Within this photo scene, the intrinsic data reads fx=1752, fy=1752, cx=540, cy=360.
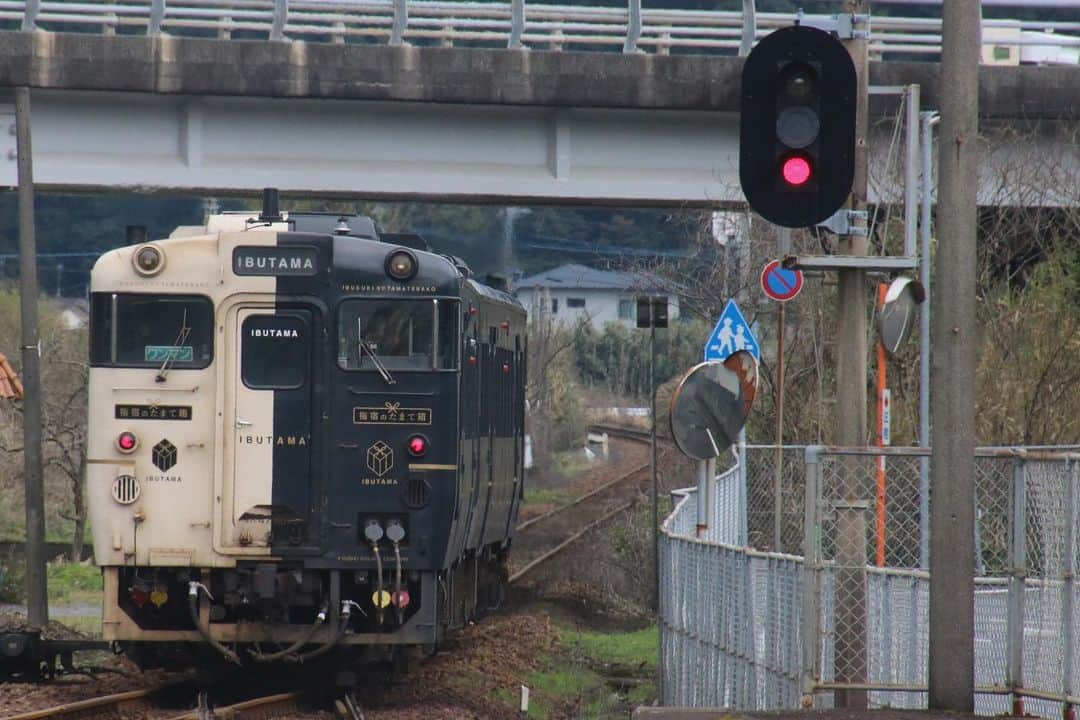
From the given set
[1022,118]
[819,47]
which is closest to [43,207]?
[1022,118]

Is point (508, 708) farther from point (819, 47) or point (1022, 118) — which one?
point (1022, 118)

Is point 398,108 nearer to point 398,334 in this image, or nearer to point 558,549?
point 558,549

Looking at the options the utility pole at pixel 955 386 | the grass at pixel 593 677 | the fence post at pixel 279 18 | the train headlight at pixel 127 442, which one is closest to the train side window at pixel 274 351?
the train headlight at pixel 127 442

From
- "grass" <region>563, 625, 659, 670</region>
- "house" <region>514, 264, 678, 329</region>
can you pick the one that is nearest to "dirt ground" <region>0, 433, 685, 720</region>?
"grass" <region>563, 625, 659, 670</region>

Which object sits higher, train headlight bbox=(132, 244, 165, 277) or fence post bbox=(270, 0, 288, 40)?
fence post bbox=(270, 0, 288, 40)

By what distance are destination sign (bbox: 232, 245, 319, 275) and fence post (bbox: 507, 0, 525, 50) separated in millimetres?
9444

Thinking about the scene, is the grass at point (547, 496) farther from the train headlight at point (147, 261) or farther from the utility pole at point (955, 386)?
the utility pole at point (955, 386)

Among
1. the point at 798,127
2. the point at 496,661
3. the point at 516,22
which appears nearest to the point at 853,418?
the point at 798,127

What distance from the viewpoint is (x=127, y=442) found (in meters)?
12.1

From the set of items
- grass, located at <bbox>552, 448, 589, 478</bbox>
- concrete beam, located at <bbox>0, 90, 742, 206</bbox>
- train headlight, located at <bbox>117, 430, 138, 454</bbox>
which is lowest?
grass, located at <bbox>552, 448, 589, 478</bbox>

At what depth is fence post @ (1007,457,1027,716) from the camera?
818 cm

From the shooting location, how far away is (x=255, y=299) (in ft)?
40.2

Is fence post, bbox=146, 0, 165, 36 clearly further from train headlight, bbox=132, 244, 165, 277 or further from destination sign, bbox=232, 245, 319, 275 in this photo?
destination sign, bbox=232, 245, 319, 275

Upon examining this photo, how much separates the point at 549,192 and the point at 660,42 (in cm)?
229
